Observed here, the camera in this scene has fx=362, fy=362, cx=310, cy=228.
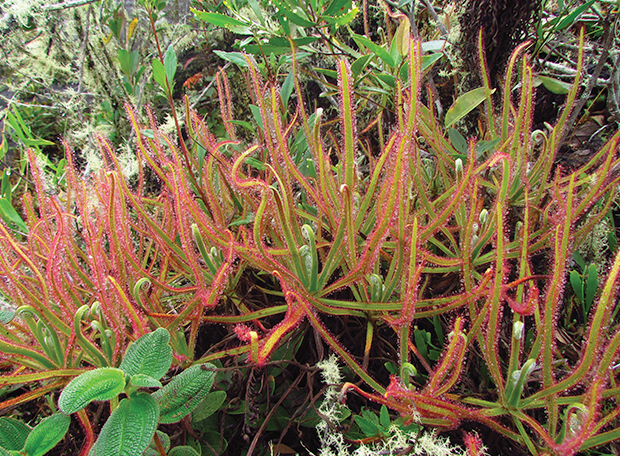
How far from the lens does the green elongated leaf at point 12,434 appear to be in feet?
1.82

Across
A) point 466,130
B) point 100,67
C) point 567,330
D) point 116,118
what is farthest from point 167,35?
point 567,330

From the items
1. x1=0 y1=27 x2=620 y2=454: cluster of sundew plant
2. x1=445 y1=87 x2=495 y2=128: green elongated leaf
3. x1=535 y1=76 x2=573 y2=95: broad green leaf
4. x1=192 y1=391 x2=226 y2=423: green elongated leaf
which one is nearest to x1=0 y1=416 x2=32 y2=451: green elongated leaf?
x1=0 y1=27 x2=620 y2=454: cluster of sundew plant

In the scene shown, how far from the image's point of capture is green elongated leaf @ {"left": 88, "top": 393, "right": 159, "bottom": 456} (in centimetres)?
44

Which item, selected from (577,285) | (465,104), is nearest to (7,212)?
(465,104)

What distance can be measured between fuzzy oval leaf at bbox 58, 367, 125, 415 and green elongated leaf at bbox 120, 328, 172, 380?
0.05 metres

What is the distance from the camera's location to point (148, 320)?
0.71m

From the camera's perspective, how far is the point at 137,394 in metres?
0.50

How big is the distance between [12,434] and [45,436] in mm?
109

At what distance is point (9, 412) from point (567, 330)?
3.99 feet

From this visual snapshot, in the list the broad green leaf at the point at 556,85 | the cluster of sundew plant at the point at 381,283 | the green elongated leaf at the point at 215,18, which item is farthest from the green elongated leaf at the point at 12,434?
the broad green leaf at the point at 556,85

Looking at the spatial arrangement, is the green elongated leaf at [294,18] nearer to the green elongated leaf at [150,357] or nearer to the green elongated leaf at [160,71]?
the green elongated leaf at [160,71]

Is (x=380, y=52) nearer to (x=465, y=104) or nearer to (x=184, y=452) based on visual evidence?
(x=465, y=104)

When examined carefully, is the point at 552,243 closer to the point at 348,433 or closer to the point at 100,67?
the point at 348,433

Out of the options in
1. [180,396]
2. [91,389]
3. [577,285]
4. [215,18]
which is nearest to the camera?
[91,389]
